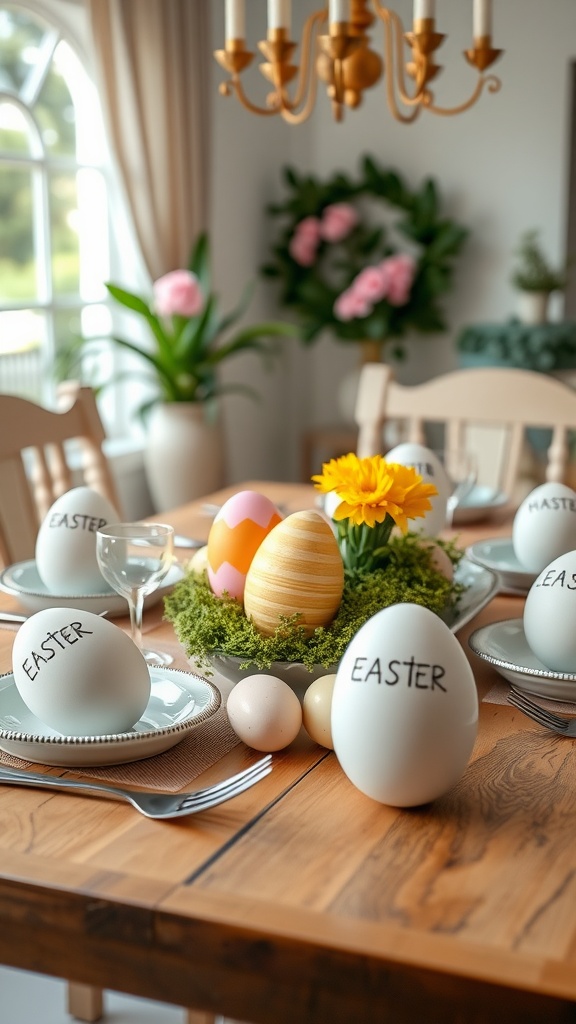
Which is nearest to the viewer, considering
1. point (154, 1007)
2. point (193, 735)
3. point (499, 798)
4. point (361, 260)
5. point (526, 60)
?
point (499, 798)

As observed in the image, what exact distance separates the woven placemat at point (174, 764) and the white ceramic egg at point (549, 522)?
1.79ft

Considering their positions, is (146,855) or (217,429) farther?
(217,429)

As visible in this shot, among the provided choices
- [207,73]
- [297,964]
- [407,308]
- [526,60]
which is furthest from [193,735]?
[526,60]

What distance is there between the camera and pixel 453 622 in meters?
1.19

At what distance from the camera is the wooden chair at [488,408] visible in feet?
6.66

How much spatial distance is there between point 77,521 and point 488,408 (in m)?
1.04

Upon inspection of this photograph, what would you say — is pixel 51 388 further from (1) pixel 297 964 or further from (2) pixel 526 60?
(1) pixel 297 964

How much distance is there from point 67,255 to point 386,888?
3.28 meters

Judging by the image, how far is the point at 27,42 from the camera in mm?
3354

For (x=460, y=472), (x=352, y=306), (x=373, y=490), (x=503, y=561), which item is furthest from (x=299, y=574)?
(x=352, y=306)

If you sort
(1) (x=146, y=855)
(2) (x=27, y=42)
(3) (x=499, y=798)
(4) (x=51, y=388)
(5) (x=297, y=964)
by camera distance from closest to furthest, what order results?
(5) (x=297, y=964) < (1) (x=146, y=855) < (3) (x=499, y=798) < (2) (x=27, y=42) < (4) (x=51, y=388)

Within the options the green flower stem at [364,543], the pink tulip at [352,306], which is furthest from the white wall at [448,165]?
Result: the green flower stem at [364,543]

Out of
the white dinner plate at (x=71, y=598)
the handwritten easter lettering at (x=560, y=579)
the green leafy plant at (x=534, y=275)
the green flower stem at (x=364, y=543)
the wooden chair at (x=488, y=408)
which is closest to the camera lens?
the handwritten easter lettering at (x=560, y=579)

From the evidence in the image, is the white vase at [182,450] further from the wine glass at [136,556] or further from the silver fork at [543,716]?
the silver fork at [543,716]
